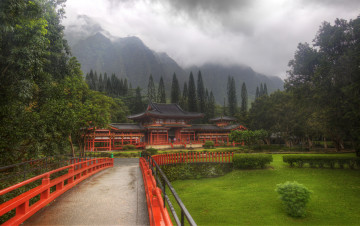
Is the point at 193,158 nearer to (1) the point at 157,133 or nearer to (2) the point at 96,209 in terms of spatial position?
(2) the point at 96,209

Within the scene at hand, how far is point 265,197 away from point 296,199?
7.62 ft

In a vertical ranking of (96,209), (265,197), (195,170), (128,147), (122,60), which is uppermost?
(122,60)

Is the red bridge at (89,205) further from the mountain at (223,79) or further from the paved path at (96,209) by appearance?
the mountain at (223,79)

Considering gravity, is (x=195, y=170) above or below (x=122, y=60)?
below

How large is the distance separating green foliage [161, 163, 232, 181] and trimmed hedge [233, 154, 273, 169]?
821 millimetres

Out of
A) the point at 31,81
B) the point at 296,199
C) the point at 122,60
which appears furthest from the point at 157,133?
the point at 122,60

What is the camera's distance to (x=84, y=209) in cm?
567

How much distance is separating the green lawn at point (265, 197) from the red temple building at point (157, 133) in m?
21.1

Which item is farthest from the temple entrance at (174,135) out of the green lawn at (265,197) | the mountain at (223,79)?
the mountain at (223,79)

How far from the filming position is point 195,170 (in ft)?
57.0

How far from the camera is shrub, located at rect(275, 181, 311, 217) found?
9.31 metres

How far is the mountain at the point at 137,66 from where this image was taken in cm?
16638

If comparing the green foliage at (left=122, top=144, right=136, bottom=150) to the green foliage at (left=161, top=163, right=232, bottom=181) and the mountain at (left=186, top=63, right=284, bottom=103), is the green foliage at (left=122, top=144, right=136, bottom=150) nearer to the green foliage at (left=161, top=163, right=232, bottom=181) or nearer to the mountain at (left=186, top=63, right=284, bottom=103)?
the green foliage at (left=161, top=163, right=232, bottom=181)

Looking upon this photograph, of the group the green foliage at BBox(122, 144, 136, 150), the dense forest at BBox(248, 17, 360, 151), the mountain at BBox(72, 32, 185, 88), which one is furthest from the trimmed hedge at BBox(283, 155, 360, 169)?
the mountain at BBox(72, 32, 185, 88)
